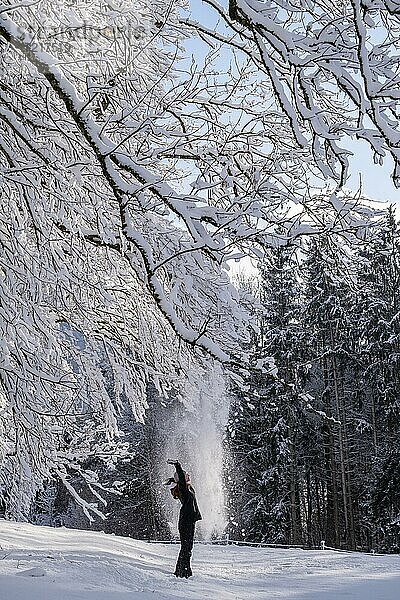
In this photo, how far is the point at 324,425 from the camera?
27109 millimetres

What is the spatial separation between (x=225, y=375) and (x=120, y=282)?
3.88ft

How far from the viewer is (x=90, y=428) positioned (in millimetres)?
8859

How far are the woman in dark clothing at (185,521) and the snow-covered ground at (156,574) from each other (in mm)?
187

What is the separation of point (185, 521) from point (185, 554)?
0.39m

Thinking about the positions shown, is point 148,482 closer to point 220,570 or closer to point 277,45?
point 220,570

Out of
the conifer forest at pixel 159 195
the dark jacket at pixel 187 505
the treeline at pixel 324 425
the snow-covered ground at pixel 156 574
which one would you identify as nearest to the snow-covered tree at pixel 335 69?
the conifer forest at pixel 159 195

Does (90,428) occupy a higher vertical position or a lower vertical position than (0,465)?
higher

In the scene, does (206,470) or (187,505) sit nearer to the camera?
(187,505)

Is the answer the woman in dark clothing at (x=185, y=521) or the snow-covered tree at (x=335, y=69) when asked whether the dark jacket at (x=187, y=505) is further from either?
the snow-covered tree at (x=335, y=69)

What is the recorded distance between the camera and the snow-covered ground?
6191 mm

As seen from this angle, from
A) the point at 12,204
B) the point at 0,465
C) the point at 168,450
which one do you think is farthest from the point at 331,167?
the point at 168,450

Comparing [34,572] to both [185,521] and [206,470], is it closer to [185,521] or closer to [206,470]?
[185,521]

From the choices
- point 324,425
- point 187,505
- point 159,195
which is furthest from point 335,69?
point 324,425

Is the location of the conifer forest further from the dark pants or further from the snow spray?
the snow spray
